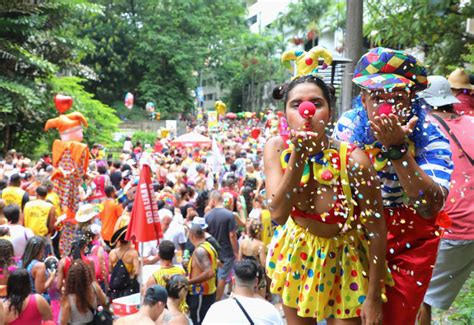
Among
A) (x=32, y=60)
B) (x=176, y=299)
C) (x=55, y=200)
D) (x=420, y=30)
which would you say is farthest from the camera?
(x=32, y=60)

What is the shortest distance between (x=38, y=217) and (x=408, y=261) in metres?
7.52

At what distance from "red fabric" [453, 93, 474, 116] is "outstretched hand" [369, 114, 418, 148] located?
235 centimetres

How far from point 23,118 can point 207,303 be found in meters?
16.7

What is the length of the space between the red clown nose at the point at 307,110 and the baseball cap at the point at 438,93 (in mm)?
1575

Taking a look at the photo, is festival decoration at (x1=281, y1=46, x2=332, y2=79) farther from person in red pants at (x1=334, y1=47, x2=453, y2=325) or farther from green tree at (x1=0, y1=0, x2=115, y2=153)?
green tree at (x1=0, y1=0, x2=115, y2=153)

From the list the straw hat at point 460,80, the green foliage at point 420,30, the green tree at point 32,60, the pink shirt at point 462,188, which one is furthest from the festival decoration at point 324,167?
the green tree at point 32,60

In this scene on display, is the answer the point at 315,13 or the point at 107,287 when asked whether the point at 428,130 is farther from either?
the point at 315,13

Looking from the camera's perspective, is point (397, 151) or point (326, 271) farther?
point (326, 271)

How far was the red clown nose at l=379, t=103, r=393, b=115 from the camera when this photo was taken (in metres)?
2.89

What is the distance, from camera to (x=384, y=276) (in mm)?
2982

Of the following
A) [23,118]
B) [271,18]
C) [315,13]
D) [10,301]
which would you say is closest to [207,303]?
[10,301]

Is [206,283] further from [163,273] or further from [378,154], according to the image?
[378,154]

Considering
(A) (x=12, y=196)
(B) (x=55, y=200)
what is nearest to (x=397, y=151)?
(A) (x=12, y=196)

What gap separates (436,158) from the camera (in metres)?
3.06
